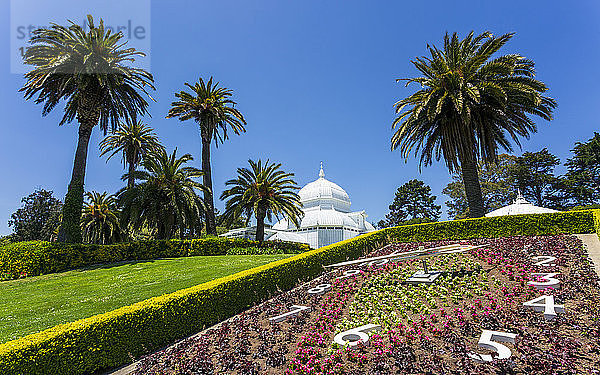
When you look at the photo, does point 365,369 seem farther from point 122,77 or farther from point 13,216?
point 13,216

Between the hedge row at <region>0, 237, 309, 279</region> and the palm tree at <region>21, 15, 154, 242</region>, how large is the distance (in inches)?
73.4

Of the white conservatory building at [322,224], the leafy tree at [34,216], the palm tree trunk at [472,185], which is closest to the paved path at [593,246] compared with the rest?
the palm tree trunk at [472,185]

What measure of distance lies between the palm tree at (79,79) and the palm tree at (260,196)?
9.54 metres

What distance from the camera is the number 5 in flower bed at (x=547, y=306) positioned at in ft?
22.0

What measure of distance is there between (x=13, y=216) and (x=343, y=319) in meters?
54.9

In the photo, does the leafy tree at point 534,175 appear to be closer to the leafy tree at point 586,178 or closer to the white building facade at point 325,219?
the leafy tree at point 586,178

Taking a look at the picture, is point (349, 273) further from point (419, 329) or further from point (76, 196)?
point (76, 196)

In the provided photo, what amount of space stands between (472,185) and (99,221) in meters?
31.8

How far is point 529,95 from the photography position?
17656 mm

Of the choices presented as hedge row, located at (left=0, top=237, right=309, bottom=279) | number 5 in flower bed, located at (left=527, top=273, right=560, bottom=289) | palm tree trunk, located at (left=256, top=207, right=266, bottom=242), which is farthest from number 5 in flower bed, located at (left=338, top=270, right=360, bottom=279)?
palm tree trunk, located at (left=256, top=207, right=266, bottom=242)

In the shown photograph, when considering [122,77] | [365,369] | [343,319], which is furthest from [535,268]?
[122,77]

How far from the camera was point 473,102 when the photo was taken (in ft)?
63.8

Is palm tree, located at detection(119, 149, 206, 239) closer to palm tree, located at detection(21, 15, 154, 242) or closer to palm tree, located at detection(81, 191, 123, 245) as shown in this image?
palm tree, located at detection(21, 15, 154, 242)

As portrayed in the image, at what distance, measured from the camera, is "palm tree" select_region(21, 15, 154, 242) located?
20016mm
